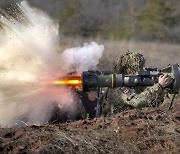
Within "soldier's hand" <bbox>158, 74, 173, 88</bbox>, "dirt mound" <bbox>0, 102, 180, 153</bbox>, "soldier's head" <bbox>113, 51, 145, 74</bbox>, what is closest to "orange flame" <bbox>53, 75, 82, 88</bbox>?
"dirt mound" <bbox>0, 102, 180, 153</bbox>

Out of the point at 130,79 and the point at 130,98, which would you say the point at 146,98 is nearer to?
the point at 130,98

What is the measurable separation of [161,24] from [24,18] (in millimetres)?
30482

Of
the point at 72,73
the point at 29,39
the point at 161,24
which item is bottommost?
the point at 72,73

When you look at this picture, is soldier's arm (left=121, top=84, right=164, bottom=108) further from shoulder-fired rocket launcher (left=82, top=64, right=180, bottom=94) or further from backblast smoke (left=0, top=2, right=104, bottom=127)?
backblast smoke (left=0, top=2, right=104, bottom=127)

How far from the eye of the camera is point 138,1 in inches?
Answer: 1918

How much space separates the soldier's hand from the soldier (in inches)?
10.5

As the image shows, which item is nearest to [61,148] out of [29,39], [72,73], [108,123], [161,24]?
[108,123]

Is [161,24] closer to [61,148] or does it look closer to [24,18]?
[24,18]

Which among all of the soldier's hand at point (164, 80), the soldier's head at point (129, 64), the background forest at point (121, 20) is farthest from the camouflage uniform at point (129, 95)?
the background forest at point (121, 20)

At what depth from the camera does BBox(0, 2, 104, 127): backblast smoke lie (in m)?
9.20

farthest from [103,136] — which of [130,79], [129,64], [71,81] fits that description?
[129,64]

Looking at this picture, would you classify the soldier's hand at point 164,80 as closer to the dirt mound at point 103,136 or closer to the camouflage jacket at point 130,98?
the camouflage jacket at point 130,98

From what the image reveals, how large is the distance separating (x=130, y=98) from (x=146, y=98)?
0.39 m

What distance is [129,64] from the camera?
9922mm
